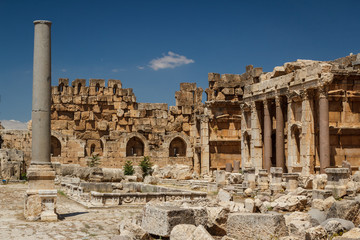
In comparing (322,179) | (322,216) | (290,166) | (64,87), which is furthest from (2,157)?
(322,216)

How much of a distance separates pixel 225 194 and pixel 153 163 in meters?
23.6

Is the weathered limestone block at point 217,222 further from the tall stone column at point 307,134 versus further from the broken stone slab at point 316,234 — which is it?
the tall stone column at point 307,134

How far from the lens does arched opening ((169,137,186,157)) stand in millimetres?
40919

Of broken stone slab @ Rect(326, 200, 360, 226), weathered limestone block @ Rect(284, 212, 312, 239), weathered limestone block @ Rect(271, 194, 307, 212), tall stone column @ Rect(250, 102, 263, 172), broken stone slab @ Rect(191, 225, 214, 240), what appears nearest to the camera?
broken stone slab @ Rect(191, 225, 214, 240)

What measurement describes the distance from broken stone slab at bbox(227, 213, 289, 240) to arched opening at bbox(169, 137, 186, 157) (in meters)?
31.4

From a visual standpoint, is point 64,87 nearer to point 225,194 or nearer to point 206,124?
point 206,124

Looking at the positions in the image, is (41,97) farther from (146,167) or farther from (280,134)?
(146,167)

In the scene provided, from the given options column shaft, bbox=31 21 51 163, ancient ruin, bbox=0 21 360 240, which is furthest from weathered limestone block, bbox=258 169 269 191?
column shaft, bbox=31 21 51 163

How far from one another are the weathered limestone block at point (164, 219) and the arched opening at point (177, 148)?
30.7 metres

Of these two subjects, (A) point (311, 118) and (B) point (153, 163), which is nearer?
(A) point (311, 118)

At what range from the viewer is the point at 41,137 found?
1297 cm

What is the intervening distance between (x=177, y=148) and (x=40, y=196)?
29.4 metres

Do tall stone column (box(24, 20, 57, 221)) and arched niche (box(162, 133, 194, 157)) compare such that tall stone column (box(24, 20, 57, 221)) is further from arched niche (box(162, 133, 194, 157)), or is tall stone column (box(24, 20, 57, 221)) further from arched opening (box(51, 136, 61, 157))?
arched opening (box(51, 136, 61, 157))

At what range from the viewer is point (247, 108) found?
89.4ft
